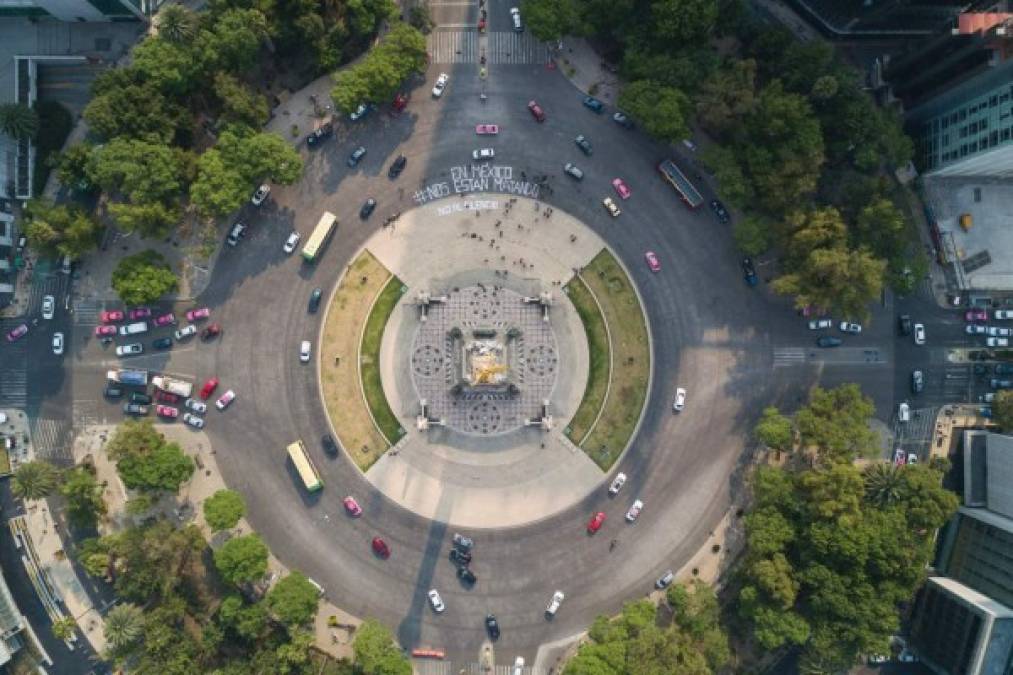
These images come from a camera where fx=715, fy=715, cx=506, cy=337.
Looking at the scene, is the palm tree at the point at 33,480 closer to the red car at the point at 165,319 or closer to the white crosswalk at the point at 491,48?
the red car at the point at 165,319

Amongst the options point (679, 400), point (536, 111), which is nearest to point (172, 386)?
point (536, 111)

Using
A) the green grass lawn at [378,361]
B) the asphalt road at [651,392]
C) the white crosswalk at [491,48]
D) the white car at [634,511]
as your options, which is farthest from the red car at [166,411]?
the white car at [634,511]

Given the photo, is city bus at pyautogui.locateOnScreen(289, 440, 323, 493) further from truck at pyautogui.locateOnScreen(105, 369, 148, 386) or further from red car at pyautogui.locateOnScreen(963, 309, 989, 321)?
red car at pyautogui.locateOnScreen(963, 309, 989, 321)

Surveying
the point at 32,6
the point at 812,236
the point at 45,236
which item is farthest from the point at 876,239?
the point at 32,6

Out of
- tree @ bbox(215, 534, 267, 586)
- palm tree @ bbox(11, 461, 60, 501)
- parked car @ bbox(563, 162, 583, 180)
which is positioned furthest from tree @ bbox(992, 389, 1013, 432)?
palm tree @ bbox(11, 461, 60, 501)

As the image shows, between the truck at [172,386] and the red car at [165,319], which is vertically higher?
the red car at [165,319]

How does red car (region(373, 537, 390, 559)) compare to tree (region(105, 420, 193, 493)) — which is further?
red car (region(373, 537, 390, 559))
